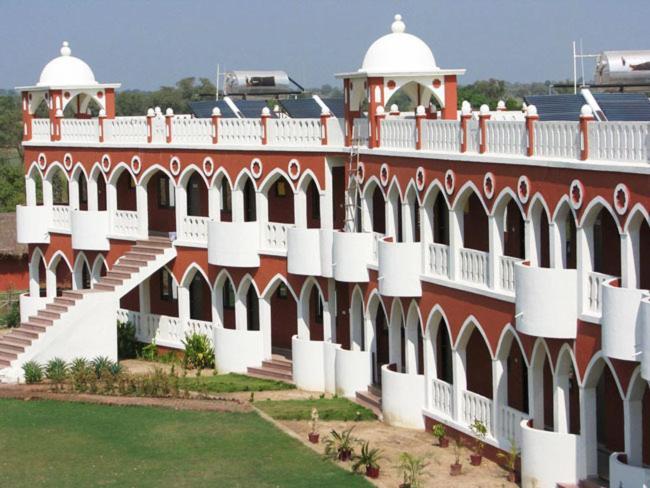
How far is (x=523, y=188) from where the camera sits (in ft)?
79.0

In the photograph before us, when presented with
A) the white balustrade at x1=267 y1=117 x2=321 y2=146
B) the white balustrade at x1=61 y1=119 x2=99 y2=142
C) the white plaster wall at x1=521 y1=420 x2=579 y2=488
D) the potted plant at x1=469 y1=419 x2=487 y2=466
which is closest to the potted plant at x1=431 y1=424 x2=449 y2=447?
the potted plant at x1=469 y1=419 x2=487 y2=466

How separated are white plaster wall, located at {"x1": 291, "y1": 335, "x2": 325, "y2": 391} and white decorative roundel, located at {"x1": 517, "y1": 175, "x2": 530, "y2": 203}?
873cm

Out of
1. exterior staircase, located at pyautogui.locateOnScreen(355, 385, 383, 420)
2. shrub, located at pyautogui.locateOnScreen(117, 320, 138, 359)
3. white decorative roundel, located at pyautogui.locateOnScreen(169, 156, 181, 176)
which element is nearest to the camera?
exterior staircase, located at pyautogui.locateOnScreen(355, 385, 383, 420)

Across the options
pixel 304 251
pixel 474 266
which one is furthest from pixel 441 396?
pixel 304 251

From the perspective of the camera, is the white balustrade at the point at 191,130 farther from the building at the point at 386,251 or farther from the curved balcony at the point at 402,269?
the curved balcony at the point at 402,269

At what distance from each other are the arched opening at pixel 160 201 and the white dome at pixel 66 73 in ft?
10.9

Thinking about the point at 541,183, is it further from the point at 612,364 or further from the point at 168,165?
the point at 168,165

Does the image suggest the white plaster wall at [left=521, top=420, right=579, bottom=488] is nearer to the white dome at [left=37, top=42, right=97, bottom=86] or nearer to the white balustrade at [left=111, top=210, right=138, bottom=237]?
the white balustrade at [left=111, top=210, right=138, bottom=237]

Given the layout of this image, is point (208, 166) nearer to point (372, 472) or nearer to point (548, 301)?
point (372, 472)

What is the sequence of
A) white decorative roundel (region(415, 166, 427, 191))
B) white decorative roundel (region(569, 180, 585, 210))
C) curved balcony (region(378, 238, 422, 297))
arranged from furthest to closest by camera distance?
curved balcony (region(378, 238, 422, 297)) < white decorative roundel (region(415, 166, 427, 191)) < white decorative roundel (region(569, 180, 585, 210))

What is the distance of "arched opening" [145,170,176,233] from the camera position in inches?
1526

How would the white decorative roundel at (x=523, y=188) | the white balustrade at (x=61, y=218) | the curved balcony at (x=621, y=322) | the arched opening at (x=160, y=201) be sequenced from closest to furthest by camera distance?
1. the curved balcony at (x=621, y=322)
2. the white decorative roundel at (x=523, y=188)
3. the arched opening at (x=160, y=201)
4. the white balustrade at (x=61, y=218)

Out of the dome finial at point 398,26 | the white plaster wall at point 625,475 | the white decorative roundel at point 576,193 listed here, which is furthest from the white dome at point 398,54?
the white plaster wall at point 625,475

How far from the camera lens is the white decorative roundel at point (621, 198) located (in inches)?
829
